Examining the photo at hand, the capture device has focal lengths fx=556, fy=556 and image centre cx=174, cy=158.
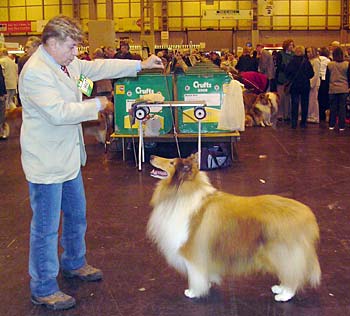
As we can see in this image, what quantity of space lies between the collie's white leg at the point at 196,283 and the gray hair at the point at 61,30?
5.06ft

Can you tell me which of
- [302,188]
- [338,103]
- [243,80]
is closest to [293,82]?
[338,103]

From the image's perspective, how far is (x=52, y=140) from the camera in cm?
331

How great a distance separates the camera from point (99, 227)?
206 inches

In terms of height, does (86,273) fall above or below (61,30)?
below

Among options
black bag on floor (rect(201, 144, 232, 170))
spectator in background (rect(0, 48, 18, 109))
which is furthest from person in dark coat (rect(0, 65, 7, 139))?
black bag on floor (rect(201, 144, 232, 170))

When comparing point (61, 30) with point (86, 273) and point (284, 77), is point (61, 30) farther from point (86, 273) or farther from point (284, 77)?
point (284, 77)

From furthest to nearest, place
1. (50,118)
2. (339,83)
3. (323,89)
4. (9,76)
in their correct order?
(323,89) < (9,76) < (339,83) < (50,118)

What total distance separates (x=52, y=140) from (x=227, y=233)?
118 centimetres

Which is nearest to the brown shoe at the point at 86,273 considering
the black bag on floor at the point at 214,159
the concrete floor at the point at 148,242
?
the concrete floor at the point at 148,242

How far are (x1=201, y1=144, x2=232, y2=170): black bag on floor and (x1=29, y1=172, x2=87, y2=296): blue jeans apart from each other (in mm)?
4075

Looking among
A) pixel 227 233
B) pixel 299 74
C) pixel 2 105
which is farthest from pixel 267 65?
pixel 227 233

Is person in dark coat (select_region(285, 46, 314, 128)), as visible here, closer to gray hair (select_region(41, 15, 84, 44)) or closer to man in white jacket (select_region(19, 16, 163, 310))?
man in white jacket (select_region(19, 16, 163, 310))

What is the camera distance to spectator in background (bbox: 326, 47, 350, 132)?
10953mm

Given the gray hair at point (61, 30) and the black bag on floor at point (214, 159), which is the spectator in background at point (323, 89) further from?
the gray hair at point (61, 30)
